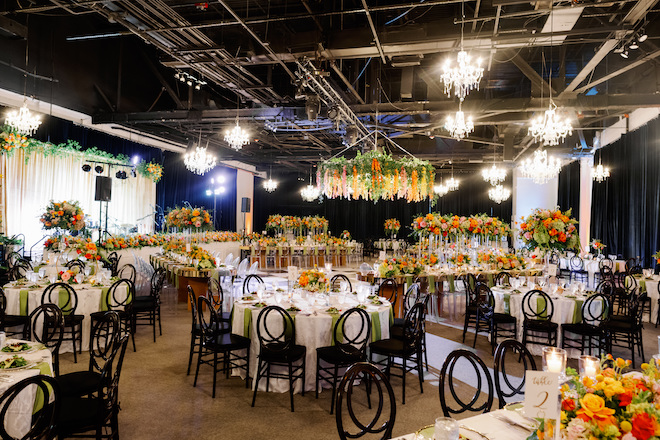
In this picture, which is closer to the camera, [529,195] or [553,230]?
[553,230]

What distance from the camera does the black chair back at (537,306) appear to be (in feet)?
18.0

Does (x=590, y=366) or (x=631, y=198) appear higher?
(x=631, y=198)

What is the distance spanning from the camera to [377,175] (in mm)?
6383

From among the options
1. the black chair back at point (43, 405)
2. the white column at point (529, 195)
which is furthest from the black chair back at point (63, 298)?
the white column at point (529, 195)

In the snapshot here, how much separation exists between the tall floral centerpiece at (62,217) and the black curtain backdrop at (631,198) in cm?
1197

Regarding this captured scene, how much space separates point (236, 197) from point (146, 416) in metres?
15.7

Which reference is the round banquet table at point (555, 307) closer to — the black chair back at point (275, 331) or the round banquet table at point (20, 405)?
the black chair back at point (275, 331)

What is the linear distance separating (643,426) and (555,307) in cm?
466

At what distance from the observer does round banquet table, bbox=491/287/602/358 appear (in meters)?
5.55

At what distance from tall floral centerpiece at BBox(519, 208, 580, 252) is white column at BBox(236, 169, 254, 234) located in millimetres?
14773

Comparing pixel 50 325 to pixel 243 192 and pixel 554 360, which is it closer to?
pixel 554 360

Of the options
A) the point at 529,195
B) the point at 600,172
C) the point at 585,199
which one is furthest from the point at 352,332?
the point at 529,195

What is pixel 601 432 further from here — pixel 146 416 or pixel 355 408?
pixel 146 416

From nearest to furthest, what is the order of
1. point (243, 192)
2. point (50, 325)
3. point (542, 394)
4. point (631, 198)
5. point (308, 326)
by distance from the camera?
point (542, 394)
point (308, 326)
point (50, 325)
point (631, 198)
point (243, 192)
